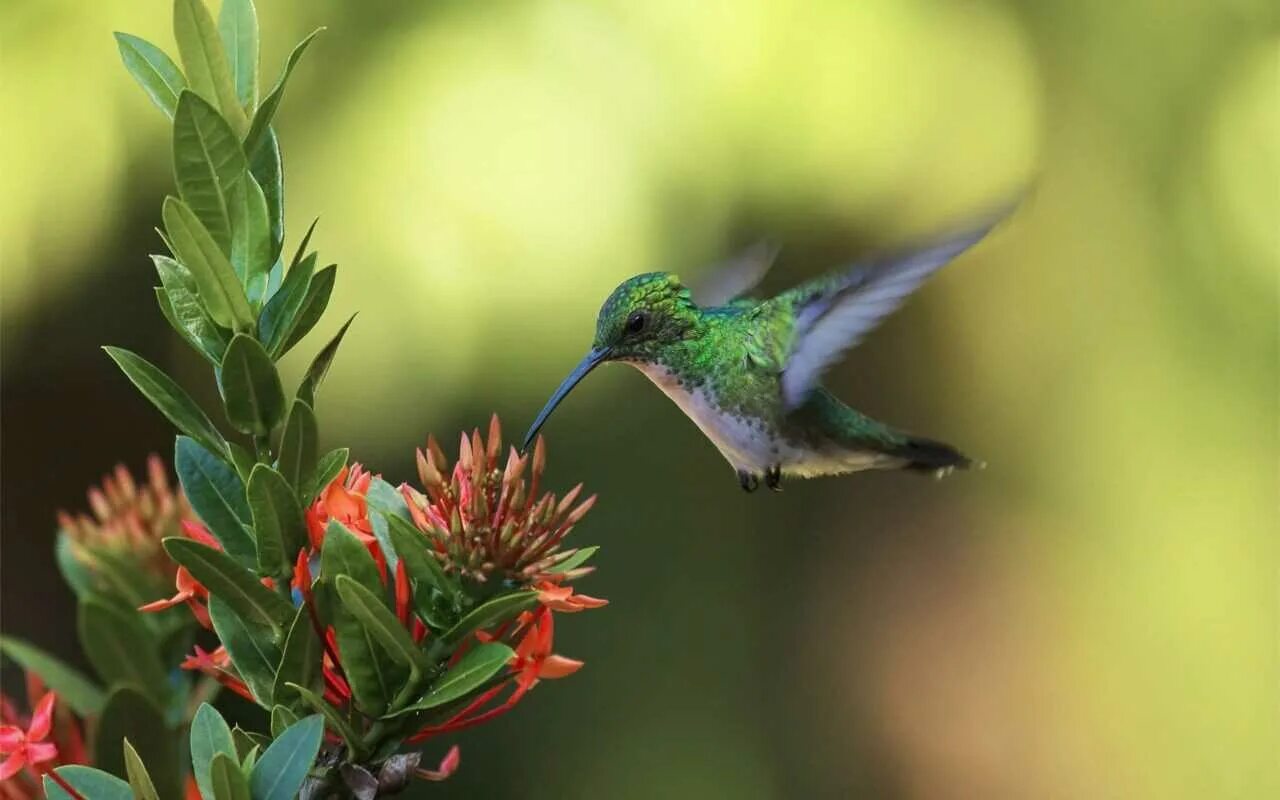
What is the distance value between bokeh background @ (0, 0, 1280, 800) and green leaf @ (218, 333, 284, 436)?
2668 mm

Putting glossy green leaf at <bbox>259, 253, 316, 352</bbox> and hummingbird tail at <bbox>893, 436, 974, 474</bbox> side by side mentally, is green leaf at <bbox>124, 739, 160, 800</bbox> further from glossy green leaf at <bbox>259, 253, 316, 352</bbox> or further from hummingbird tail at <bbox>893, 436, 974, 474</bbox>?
hummingbird tail at <bbox>893, 436, 974, 474</bbox>

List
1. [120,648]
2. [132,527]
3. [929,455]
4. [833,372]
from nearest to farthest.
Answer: [120,648]
[132,527]
[929,455]
[833,372]

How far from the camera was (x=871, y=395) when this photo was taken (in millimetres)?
4480

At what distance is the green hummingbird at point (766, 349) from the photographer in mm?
1335

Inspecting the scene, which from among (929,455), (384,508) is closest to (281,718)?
(384,508)

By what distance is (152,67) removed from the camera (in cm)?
76

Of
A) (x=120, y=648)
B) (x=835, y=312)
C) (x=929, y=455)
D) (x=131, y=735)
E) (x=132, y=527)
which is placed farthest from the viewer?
(x=929, y=455)

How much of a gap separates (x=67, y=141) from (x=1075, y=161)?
3.19 metres

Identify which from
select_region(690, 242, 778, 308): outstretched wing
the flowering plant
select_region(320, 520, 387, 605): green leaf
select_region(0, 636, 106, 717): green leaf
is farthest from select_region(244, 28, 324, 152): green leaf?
select_region(690, 242, 778, 308): outstretched wing

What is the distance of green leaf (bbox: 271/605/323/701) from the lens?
27.4 inches

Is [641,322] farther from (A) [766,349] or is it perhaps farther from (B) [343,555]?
(B) [343,555]

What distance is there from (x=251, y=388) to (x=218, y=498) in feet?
0.26

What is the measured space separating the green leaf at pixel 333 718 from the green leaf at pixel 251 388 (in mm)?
141

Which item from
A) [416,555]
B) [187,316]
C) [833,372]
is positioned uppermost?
[187,316]
